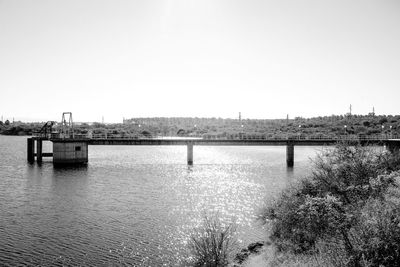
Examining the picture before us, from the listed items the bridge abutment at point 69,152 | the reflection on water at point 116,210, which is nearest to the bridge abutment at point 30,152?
the bridge abutment at point 69,152

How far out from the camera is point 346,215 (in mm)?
21375

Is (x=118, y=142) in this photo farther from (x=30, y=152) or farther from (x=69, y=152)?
(x=30, y=152)

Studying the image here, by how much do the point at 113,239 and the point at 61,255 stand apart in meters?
4.37

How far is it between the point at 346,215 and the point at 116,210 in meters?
24.7

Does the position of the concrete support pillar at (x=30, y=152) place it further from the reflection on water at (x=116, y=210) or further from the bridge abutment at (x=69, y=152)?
the reflection on water at (x=116, y=210)

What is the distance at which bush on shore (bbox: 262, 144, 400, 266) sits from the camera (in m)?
17.5

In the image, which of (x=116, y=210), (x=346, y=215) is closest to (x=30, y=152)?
(x=116, y=210)

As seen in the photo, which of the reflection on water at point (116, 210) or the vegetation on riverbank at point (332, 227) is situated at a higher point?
the vegetation on riverbank at point (332, 227)

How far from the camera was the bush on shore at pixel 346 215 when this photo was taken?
17.5m

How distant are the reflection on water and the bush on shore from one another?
4.36 meters

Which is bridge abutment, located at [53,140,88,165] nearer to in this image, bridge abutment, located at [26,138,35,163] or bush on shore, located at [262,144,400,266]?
bridge abutment, located at [26,138,35,163]

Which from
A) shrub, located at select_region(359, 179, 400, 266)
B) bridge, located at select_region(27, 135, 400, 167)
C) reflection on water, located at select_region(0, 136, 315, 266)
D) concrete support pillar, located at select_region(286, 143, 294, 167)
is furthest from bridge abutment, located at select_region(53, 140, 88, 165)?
shrub, located at select_region(359, 179, 400, 266)

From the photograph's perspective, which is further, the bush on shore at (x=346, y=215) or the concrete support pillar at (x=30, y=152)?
the concrete support pillar at (x=30, y=152)

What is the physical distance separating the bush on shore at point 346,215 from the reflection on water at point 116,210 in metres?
4.36
